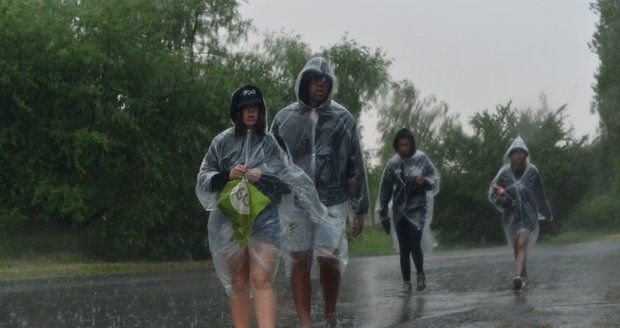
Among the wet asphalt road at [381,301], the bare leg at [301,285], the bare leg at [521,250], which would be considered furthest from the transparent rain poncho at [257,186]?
the bare leg at [521,250]

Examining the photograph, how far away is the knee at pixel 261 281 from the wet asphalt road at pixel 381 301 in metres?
1.95

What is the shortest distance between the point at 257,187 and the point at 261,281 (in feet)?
1.95

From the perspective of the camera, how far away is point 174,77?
30.6 metres

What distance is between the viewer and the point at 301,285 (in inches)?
333

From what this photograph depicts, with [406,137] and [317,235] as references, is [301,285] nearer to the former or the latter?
[317,235]

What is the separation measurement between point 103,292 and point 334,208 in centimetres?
729

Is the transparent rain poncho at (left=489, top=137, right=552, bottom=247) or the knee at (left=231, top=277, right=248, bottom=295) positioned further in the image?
the transparent rain poncho at (left=489, top=137, right=552, bottom=247)

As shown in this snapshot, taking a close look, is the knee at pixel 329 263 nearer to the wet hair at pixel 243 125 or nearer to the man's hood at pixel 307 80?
the man's hood at pixel 307 80

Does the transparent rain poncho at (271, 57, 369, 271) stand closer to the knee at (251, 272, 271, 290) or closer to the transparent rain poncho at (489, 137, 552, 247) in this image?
the knee at (251, 272, 271, 290)

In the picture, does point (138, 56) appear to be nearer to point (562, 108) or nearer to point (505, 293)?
point (505, 293)

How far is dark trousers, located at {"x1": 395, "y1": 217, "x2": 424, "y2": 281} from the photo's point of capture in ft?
43.7

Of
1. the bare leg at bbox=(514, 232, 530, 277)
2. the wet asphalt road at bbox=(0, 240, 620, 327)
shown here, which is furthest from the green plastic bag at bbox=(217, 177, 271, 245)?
the bare leg at bbox=(514, 232, 530, 277)

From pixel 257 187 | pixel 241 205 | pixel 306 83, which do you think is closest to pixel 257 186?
pixel 257 187

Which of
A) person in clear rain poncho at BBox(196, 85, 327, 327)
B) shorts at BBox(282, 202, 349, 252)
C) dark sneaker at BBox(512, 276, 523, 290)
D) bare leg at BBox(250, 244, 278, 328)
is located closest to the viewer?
bare leg at BBox(250, 244, 278, 328)
